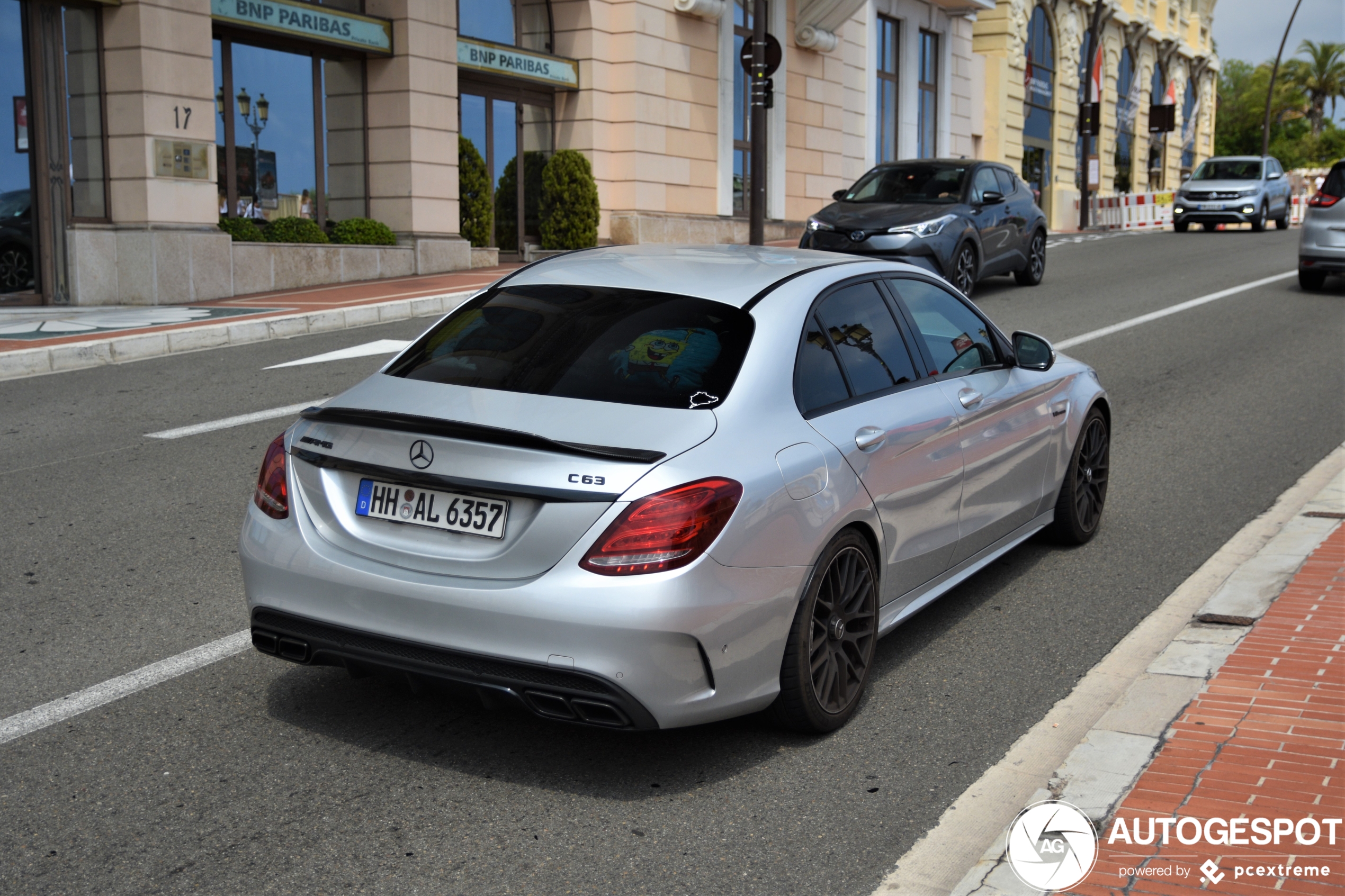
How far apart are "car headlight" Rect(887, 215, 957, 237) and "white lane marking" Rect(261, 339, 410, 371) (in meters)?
5.61

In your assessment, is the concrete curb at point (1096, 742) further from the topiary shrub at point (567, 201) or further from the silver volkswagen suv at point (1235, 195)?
the silver volkswagen suv at point (1235, 195)

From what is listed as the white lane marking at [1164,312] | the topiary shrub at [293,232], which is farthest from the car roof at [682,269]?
the topiary shrub at [293,232]

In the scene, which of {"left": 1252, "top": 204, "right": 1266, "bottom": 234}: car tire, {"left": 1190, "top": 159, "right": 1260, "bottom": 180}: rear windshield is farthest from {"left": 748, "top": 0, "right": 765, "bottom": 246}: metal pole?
{"left": 1190, "top": 159, "right": 1260, "bottom": 180}: rear windshield

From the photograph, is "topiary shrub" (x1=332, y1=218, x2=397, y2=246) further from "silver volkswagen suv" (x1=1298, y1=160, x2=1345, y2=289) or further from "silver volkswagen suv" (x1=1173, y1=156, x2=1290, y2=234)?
"silver volkswagen suv" (x1=1173, y1=156, x2=1290, y2=234)

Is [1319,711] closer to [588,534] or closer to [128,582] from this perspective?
[588,534]

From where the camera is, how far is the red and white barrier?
41.6 metres

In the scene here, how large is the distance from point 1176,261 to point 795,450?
20170 millimetres

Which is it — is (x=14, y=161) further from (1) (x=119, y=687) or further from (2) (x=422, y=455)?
(2) (x=422, y=455)

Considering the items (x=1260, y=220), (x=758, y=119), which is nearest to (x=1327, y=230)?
(x=758, y=119)

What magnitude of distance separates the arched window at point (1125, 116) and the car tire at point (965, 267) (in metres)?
39.8

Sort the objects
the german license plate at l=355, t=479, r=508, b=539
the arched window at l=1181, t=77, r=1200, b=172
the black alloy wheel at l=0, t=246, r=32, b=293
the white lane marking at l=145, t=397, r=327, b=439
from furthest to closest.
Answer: the arched window at l=1181, t=77, r=1200, b=172 → the black alloy wheel at l=0, t=246, r=32, b=293 → the white lane marking at l=145, t=397, r=327, b=439 → the german license plate at l=355, t=479, r=508, b=539

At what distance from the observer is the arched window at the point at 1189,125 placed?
61875 millimetres

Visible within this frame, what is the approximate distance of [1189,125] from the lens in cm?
6309

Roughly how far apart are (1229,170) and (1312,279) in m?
16.4
